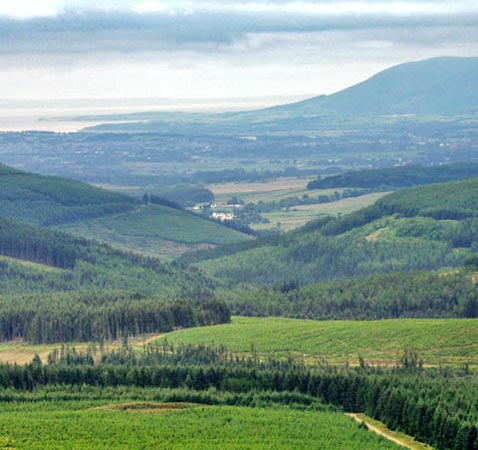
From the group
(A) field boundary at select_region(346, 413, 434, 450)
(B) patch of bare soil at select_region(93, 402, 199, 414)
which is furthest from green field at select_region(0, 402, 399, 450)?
(A) field boundary at select_region(346, 413, 434, 450)

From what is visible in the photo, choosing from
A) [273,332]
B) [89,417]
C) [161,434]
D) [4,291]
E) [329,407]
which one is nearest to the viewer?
[161,434]

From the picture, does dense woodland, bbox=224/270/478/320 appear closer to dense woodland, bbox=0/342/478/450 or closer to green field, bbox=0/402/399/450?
dense woodland, bbox=0/342/478/450

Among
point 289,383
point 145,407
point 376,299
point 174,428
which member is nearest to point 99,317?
point 376,299

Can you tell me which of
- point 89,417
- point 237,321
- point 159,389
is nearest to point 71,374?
point 159,389

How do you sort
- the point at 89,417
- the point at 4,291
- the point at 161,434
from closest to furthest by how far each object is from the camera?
the point at 161,434 → the point at 89,417 → the point at 4,291

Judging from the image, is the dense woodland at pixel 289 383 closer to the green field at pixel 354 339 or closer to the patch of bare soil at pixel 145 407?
the patch of bare soil at pixel 145 407

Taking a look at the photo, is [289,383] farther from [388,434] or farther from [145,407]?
[388,434]

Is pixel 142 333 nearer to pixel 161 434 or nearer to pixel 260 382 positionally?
pixel 260 382
